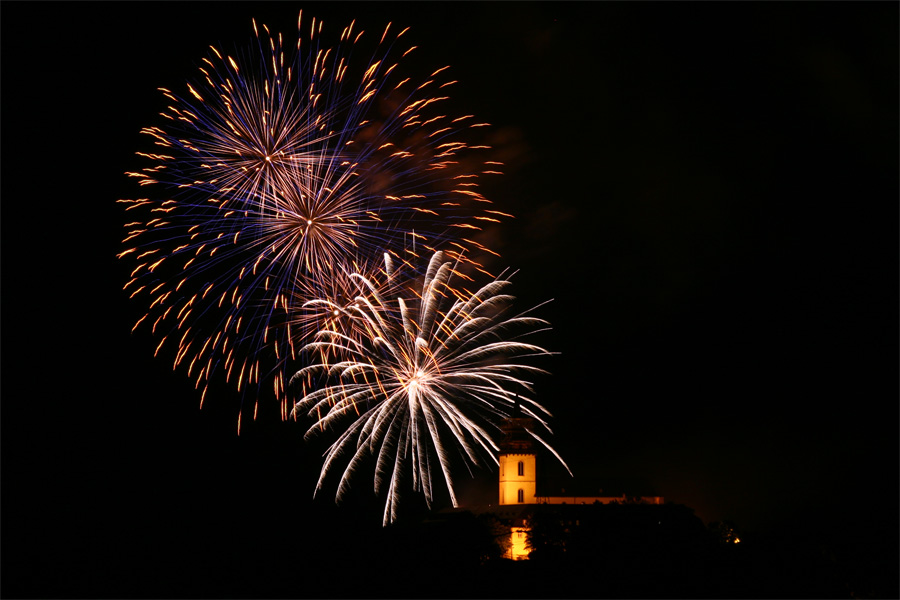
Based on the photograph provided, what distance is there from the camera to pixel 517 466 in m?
81.0

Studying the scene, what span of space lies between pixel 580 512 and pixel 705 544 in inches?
456

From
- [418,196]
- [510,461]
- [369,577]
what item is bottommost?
[369,577]

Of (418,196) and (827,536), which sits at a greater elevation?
(418,196)

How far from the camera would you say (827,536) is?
6419 cm

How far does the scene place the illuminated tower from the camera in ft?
263

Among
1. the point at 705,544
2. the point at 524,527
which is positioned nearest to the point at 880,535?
the point at 705,544

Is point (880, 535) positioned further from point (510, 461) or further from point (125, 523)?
point (125, 523)

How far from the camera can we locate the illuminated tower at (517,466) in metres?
80.2

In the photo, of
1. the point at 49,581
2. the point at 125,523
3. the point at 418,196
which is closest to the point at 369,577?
the point at 125,523

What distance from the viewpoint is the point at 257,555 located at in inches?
1853

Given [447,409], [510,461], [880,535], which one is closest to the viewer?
[447,409]

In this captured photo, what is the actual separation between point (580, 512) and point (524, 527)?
6.30m

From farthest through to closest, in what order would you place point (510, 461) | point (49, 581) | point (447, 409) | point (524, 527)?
1. point (510, 461)
2. point (524, 527)
3. point (49, 581)
4. point (447, 409)

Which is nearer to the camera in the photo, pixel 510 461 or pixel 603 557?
pixel 603 557
